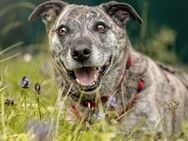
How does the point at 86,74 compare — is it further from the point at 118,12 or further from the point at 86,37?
the point at 118,12

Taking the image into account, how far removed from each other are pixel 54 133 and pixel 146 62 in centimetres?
231

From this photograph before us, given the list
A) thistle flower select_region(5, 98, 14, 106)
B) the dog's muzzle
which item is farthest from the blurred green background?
thistle flower select_region(5, 98, 14, 106)

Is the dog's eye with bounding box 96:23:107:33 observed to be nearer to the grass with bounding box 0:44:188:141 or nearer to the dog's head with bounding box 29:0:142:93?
the dog's head with bounding box 29:0:142:93

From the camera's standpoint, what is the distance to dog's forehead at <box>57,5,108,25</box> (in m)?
6.61

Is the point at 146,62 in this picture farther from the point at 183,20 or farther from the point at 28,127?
the point at 183,20

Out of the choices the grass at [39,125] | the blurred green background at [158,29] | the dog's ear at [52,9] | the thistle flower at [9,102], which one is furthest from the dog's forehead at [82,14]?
the blurred green background at [158,29]

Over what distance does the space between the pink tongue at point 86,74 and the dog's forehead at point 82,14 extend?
469 millimetres

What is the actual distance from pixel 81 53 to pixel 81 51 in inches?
0.7

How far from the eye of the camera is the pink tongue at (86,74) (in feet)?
20.4

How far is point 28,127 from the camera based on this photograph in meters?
5.06

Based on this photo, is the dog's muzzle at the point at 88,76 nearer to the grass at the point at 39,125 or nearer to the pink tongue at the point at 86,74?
the pink tongue at the point at 86,74

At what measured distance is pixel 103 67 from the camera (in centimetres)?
640

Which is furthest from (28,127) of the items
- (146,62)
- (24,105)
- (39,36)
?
(39,36)

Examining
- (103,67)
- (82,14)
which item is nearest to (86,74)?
(103,67)
